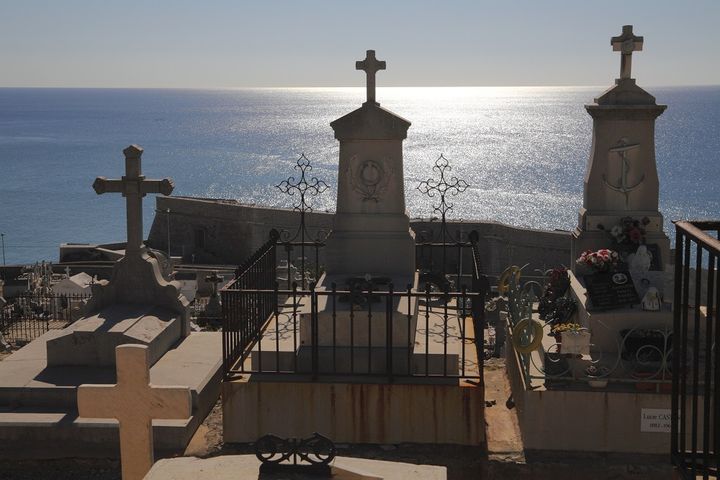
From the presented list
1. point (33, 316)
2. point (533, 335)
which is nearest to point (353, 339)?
point (533, 335)

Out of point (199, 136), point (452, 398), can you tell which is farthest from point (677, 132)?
point (452, 398)

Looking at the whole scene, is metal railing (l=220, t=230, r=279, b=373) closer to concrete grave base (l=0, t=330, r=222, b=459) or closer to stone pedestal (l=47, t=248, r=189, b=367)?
concrete grave base (l=0, t=330, r=222, b=459)

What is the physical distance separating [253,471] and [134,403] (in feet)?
4.22

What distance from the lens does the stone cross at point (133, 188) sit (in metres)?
11.1

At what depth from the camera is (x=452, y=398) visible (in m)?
8.50

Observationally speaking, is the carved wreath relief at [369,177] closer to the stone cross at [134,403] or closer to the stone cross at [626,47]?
the stone cross at [626,47]

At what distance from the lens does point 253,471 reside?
165 inches

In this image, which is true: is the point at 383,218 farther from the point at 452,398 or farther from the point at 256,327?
the point at 452,398

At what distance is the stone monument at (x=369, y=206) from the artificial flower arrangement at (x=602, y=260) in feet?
6.89

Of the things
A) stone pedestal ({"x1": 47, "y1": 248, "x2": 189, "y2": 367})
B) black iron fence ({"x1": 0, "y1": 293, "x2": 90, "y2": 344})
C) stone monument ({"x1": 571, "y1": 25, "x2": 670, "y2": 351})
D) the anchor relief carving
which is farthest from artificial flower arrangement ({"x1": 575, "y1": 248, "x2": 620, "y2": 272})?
black iron fence ({"x1": 0, "y1": 293, "x2": 90, "y2": 344})

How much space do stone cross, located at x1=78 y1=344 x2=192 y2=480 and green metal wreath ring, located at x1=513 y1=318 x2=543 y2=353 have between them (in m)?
4.20

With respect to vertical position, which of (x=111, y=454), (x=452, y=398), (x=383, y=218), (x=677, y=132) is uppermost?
(x=677, y=132)

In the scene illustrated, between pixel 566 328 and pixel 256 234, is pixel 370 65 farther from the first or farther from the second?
pixel 256 234

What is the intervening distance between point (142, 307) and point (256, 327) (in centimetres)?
184
